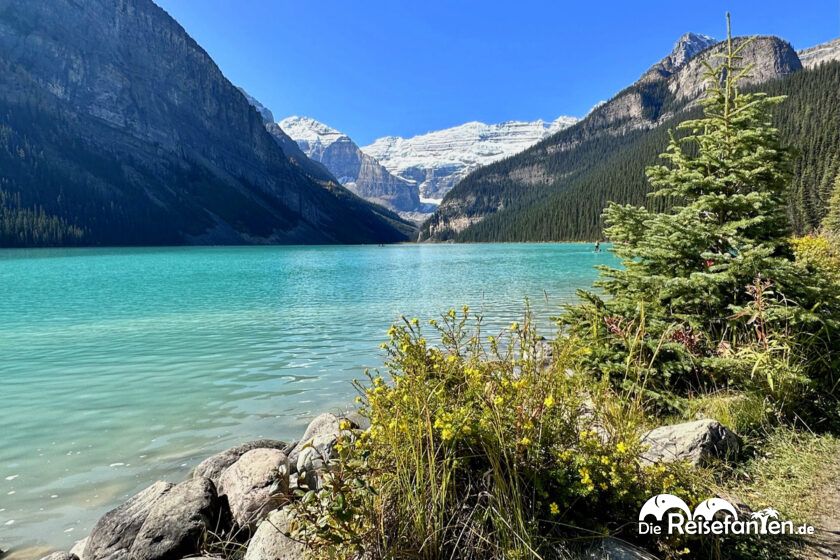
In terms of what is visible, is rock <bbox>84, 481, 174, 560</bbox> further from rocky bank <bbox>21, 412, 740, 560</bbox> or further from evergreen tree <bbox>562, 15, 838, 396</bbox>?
evergreen tree <bbox>562, 15, 838, 396</bbox>

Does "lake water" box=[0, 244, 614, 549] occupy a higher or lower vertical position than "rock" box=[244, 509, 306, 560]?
lower

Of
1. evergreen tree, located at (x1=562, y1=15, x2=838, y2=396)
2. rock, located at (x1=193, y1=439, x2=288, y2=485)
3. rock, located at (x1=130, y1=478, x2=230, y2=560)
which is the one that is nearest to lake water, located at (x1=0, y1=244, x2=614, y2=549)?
rock, located at (x1=193, y1=439, x2=288, y2=485)

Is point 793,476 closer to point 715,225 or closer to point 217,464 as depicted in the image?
point 715,225

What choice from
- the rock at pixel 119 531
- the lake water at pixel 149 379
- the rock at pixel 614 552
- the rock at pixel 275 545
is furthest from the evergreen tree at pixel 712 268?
the lake water at pixel 149 379

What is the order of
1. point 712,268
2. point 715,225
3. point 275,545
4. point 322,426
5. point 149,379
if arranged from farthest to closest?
1. point 149,379
2. point 715,225
3. point 712,268
4. point 322,426
5. point 275,545

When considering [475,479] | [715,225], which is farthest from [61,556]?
[715,225]

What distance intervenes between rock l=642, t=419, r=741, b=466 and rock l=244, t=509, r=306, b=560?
3.70 metres

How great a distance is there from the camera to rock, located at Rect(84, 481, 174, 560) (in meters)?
5.43

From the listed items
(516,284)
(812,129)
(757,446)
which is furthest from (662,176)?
(812,129)

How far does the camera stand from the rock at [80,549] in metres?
5.65

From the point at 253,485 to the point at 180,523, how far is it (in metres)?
0.84

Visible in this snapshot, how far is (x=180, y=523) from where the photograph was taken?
5.32m

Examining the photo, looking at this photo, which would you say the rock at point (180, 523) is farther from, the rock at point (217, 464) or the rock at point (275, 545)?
the rock at point (275, 545)

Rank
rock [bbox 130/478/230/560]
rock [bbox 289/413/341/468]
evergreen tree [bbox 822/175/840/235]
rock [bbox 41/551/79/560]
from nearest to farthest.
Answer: rock [bbox 130/478/230/560] → rock [bbox 41/551/79/560] → rock [bbox 289/413/341/468] → evergreen tree [bbox 822/175/840/235]
